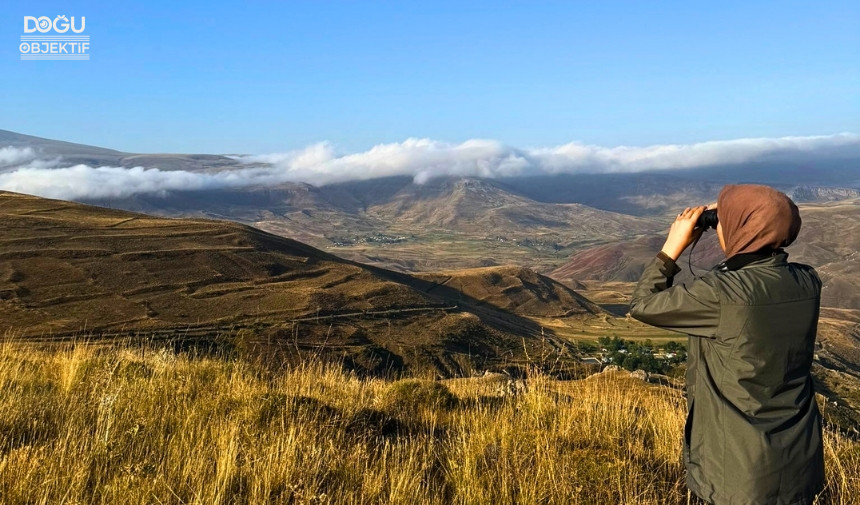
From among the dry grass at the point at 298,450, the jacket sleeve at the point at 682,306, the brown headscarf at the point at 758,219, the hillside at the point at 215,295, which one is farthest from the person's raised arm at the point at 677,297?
the hillside at the point at 215,295

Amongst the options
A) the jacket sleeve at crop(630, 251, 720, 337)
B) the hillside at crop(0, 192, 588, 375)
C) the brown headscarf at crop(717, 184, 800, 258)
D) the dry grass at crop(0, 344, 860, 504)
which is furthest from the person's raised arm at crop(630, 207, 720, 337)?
the hillside at crop(0, 192, 588, 375)

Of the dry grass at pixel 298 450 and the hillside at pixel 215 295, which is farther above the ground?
the dry grass at pixel 298 450

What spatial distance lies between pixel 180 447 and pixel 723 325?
4325 mm

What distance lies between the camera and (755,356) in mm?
3523

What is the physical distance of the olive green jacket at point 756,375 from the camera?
11.6 ft

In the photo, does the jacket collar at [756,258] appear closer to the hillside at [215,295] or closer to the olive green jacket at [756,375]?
the olive green jacket at [756,375]

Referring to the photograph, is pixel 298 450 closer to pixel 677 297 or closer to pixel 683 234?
pixel 677 297

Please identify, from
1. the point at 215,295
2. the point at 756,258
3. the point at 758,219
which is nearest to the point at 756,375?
the point at 756,258

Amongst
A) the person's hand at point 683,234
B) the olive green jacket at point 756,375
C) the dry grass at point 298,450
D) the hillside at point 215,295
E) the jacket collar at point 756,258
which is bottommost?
the hillside at point 215,295

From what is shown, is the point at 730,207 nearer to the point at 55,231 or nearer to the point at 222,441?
the point at 222,441

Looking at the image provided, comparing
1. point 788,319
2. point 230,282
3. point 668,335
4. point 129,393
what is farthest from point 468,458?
point 668,335

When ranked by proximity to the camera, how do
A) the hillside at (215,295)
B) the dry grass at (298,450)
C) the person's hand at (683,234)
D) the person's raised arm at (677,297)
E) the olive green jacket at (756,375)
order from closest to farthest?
the olive green jacket at (756,375)
the person's raised arm at (677,297)
the person's hand at (683,234)
the dry grass at (298,450)
the hillside at (215,295)

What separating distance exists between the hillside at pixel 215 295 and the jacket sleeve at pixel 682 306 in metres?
44.5

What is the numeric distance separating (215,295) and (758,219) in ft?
231
